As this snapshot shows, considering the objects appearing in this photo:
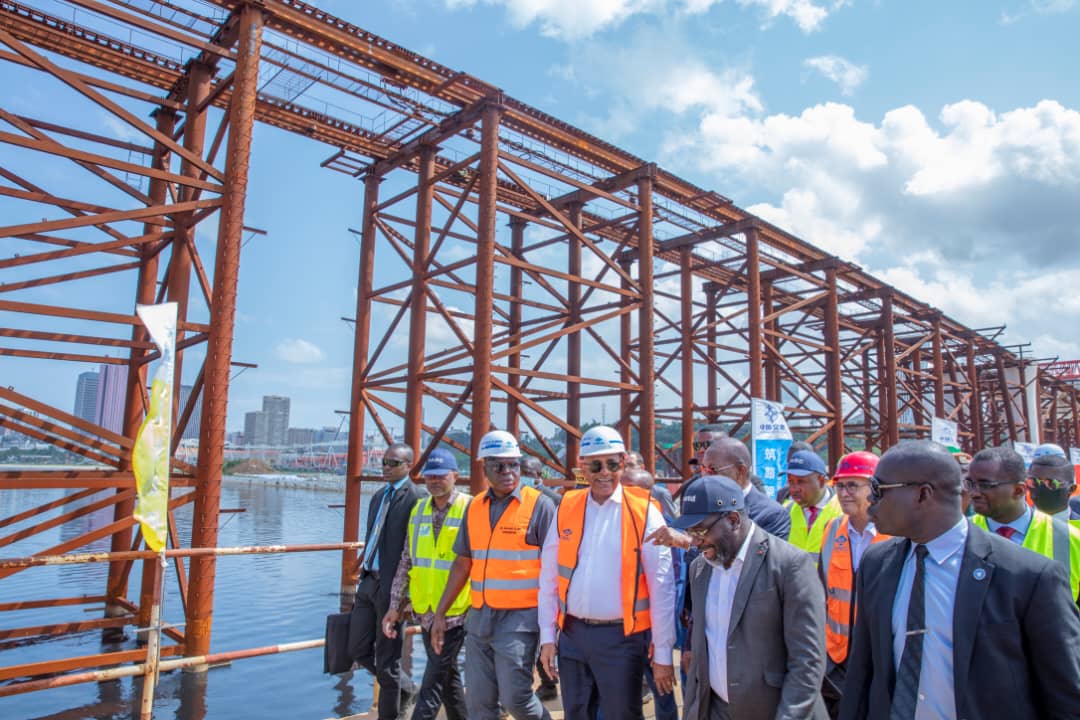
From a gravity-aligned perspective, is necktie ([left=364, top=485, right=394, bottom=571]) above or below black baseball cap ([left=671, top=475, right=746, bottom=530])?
below

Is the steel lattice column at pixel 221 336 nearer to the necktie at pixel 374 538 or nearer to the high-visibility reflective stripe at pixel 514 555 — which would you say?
the necktie at pixel 374 538

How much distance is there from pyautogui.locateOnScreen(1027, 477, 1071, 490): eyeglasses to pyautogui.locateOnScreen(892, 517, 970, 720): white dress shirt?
267 centimetres

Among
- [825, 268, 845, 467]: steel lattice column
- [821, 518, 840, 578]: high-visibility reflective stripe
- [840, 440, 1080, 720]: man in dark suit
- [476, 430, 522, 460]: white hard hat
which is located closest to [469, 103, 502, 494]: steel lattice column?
[476, 430, 522, 460]: white hard hat

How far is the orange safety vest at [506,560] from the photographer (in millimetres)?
4082

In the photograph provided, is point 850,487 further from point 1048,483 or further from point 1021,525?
point 1048,483

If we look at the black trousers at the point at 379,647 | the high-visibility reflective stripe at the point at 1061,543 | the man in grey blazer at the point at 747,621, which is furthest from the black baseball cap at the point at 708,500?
the black trousers at the point at 379,647

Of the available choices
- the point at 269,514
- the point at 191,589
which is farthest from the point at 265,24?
the point at 269,514

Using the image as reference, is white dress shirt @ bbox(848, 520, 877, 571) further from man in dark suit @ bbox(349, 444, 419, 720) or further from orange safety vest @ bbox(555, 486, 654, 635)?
man in dark suit @ bbox(349, 444, 419, 720)

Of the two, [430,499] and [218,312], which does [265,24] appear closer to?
[218,312]

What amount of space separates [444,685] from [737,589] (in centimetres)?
266

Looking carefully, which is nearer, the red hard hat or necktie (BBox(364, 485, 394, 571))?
the red hard hat

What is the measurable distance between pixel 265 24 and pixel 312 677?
29.5ft

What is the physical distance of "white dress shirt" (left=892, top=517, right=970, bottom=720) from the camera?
191 cm

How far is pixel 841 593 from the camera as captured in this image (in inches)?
139
